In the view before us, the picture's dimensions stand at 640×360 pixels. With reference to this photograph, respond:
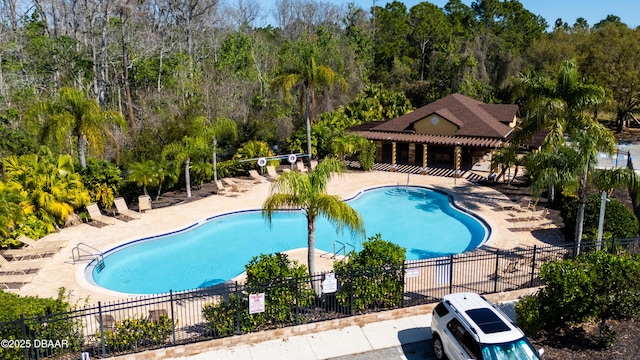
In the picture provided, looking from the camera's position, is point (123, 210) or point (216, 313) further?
point (123, 210)

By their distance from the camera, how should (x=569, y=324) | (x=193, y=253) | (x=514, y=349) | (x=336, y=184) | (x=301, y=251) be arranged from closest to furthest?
1. (x=514, y=349)
2. (x=569, y=324)
3. (x=301, y=251)
4. (x=193, y=253)
5. (x=336, y=184)

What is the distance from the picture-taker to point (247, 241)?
22469mm

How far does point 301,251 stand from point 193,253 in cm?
505

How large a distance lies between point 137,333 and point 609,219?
54.7 ft

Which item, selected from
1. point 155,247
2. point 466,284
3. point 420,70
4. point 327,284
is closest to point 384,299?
point 327,284

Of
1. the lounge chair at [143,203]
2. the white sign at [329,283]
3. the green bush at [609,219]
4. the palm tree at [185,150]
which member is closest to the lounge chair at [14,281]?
the lounge chair at [143,203]

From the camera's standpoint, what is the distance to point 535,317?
12.7m

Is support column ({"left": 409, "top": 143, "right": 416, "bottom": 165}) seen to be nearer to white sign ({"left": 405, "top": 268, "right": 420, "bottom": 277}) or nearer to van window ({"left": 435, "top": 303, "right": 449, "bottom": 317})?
white sign ({"left": 405, "top": 268, "right": 420, "bottom": 277})

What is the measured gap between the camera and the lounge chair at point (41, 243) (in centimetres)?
1881

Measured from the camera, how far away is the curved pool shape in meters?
18.8

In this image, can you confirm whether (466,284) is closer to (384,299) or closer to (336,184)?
(384,299)

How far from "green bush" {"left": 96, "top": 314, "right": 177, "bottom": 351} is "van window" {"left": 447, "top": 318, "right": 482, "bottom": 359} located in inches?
276

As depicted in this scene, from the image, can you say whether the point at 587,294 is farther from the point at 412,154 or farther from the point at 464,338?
the point at 412,154

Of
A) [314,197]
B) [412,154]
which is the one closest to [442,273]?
[314,197]
